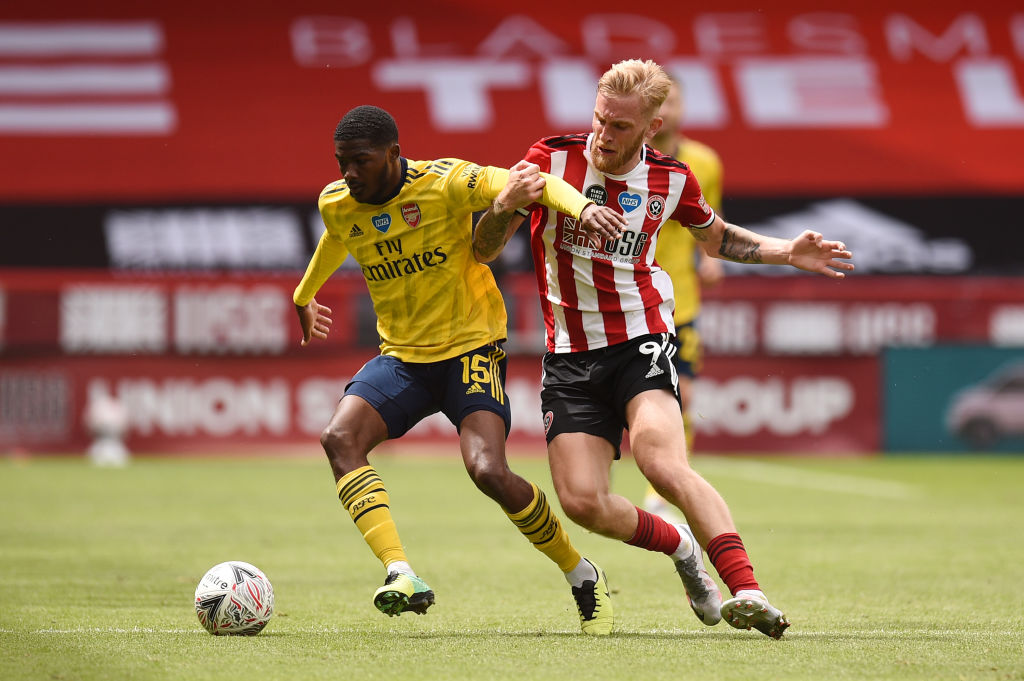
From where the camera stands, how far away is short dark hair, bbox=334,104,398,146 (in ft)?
18.5

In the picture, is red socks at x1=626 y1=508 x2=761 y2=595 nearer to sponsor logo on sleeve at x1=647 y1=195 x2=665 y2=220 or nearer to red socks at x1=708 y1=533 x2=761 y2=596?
red socks at x1=708 y1=533 x2=761 y2=596

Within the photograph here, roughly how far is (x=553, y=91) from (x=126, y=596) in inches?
649

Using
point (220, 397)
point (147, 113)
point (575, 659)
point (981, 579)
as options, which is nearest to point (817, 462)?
point (220, 397)

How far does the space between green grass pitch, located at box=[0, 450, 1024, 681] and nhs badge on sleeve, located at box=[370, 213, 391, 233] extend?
1573 millimetres

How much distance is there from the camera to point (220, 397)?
17266 mm

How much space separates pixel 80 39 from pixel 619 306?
18.7 metres

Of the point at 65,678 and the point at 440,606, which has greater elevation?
the point at 65,678

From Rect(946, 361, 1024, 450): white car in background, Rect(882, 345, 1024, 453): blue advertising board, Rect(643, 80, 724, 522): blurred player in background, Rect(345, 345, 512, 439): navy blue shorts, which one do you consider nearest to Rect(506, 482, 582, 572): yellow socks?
Rect(345, 345, 512, 439): navy blue shorts

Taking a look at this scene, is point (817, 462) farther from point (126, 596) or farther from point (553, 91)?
point (126, 596)

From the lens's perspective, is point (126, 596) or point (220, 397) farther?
point (220, 397)

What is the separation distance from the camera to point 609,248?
18.9 feet

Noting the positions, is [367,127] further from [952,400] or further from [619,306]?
[952,400]

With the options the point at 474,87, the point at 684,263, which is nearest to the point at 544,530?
the point at 684,263

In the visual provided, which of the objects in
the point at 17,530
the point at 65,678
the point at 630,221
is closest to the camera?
the point at 65,678
